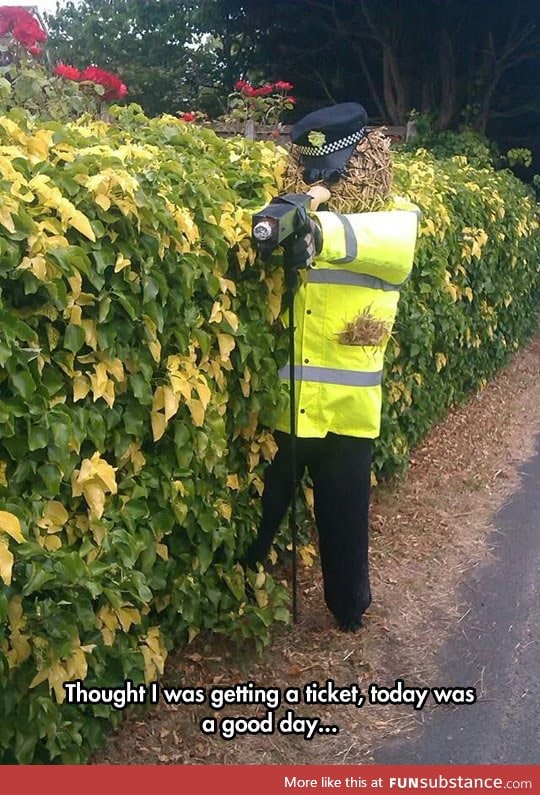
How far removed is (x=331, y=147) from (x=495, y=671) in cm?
224

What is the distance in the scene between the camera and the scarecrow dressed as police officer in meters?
3.19

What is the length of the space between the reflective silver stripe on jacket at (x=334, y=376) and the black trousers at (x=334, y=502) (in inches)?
8.9

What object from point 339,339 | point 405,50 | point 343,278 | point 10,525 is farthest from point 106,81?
point 405,50

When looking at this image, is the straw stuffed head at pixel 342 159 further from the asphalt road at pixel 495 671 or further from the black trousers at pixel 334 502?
the asphalt road at pixel 495 671

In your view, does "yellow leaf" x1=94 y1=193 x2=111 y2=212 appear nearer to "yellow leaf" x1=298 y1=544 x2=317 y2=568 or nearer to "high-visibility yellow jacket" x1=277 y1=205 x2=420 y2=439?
"high-visibility yellow jacket" x1=277 y1=205 x2=420 y2=439

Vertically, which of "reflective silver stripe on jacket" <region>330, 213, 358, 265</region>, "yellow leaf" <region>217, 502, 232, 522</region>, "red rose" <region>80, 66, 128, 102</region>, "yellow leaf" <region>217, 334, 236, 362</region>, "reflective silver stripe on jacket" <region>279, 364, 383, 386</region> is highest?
"red rose" <region>80, 66, 128, 102</region>

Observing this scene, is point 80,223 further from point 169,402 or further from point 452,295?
point 452,295

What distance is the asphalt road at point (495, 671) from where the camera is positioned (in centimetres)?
315

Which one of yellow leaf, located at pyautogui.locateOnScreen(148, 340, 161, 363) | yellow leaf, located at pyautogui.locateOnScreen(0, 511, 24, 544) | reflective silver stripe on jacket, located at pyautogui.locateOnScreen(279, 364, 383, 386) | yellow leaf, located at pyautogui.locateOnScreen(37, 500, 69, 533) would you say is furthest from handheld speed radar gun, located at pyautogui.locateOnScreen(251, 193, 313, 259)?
yellow leaf, located at pyautogui.locateOnScreen(0, 511, 24, 544)

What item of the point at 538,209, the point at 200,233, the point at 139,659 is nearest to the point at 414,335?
the point at 200,233

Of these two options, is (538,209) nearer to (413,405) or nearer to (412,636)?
(413,405)

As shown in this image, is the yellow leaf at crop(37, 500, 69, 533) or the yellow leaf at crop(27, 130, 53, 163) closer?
the yellow leaf at crop(37, 500, 69, 533)

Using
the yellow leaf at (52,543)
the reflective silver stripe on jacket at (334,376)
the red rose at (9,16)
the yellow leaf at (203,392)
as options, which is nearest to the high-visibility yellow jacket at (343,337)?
the reflective silver stripe on jacket at (334,376)

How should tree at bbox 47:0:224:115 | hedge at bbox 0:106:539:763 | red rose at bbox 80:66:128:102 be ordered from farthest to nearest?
1. tree at bbox 47:0:224:115
2. red rose at bbox 80:66:128:102
3. hedge at bbox 0:106:539:763
